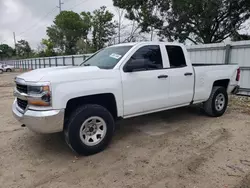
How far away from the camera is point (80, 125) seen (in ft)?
11.2

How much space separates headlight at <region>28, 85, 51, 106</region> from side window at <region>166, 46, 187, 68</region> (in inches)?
106

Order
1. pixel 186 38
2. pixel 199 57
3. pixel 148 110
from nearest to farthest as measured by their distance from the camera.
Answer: pixel 148 110 < pixel 199 57 < pixel 186 38

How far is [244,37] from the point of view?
741 inches

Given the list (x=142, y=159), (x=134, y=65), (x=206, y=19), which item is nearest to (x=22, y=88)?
(x=134, y=65)

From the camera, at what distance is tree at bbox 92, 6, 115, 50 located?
33831 mm

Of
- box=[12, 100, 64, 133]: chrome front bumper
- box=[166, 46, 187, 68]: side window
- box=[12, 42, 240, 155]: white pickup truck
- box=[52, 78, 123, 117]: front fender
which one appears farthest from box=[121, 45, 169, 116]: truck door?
box=[12, 100, 64, 133]: chrome front bumper

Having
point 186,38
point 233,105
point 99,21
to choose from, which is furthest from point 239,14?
point 99,21

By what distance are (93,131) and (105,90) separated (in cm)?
74

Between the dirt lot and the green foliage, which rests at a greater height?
Result: the green foliage

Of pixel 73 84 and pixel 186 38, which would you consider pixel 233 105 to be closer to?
pixel 73 84

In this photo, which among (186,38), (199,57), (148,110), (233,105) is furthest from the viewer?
(186,38)

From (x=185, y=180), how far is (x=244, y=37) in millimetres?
19663

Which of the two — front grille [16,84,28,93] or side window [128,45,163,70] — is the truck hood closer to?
front grille [16,84,28,93]

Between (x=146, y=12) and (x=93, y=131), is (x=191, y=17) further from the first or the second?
(x=93, y=131)
